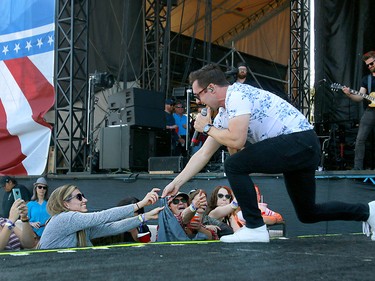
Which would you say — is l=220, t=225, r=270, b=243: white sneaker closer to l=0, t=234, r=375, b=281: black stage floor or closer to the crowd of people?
l=0, t=234, r=375, b=281: black stage floor

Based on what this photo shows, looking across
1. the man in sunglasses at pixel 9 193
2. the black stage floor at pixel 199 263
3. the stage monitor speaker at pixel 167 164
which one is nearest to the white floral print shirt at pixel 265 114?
the black stage floor at pixel 199 263

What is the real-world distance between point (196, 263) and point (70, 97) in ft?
23.4

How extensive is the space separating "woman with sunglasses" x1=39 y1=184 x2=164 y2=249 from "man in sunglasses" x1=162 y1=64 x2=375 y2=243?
1.94ft

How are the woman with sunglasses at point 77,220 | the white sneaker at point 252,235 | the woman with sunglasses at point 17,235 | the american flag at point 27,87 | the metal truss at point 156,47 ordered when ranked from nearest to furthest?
the white sneaker at point 252,235
the woman with sunglasses at point 77,220
the woman with sunglasses at point 17,235
the american flag at point 27,87
the metal truss at point 156,47

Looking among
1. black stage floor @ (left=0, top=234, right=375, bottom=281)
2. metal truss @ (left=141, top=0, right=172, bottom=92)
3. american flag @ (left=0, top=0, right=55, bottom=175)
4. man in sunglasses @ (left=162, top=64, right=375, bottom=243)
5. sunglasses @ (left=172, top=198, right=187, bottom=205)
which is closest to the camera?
black stage floor @ (left=0, top=234, right=375, bottom=281)

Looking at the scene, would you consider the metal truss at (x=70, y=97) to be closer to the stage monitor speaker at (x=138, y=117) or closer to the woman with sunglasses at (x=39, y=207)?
the stage monitor speaker at (x=138, y=117)

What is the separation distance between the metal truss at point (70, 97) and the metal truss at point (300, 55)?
5.69 metres

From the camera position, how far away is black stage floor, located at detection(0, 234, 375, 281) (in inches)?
76.1

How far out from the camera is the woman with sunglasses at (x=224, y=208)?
4.93 meters

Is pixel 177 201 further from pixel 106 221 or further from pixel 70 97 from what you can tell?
pixel 70 97

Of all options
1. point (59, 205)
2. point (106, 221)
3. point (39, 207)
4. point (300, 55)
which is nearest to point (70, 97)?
point (39, 207)

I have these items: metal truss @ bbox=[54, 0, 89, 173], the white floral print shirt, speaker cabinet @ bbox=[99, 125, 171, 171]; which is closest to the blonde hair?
the white floral print shirt

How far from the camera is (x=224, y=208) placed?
4.96 meters

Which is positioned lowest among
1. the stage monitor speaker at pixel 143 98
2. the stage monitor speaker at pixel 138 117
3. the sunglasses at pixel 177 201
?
the sunglasses at pixel 177 201
